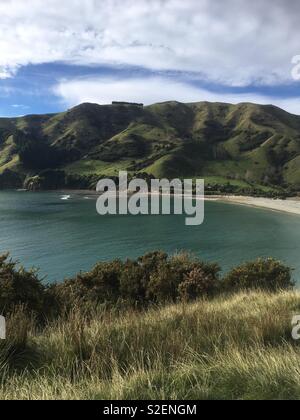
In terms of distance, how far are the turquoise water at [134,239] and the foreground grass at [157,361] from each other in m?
32.6

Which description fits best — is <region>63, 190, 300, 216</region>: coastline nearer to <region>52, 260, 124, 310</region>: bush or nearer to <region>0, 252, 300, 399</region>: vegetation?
<region>52, 260, 124, 310</region>: bush

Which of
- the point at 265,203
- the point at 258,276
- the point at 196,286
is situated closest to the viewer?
the point at 196,286

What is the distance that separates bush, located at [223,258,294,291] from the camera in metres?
19.5

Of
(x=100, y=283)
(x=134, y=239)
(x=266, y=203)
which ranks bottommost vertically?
(x=100, y=283)

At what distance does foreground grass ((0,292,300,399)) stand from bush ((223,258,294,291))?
11852 mm

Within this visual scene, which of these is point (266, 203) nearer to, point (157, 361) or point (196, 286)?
point (196, 286)

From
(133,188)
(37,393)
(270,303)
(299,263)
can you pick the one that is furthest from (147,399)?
(133,188)

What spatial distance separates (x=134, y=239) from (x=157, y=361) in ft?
195

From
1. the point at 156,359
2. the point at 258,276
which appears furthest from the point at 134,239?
the point at 156,359

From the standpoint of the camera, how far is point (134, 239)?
214ft

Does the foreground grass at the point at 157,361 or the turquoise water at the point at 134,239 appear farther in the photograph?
the turquoise water at the point at 134,239

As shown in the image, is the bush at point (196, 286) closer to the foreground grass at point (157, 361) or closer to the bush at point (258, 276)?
the bush at point (258, 276)

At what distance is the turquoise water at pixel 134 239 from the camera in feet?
163

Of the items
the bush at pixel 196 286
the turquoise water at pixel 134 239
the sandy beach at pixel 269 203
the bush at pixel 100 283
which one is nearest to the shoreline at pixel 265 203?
the sandy beach at pixel 269 203
